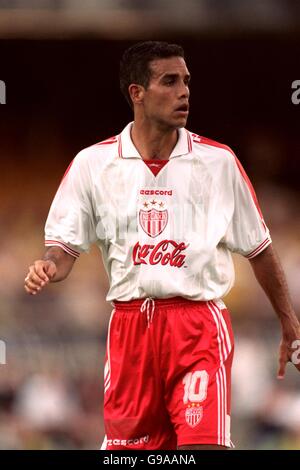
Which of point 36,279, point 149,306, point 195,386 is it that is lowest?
point 195,386

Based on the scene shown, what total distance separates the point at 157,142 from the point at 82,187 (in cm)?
39

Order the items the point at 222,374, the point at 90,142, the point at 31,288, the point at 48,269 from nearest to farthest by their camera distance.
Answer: the point at 31,288, the point at 48,269, the point at 222,374, the point at 90,142

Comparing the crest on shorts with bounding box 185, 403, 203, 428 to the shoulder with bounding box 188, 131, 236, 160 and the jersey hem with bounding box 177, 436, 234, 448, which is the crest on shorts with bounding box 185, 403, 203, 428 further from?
the shoulder with bounding box 188, 131, 236, 160

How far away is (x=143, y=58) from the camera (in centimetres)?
528

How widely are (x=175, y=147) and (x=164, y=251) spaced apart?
1.60 feet

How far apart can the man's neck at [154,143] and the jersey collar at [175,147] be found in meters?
0.02

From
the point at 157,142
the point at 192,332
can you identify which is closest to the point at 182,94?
the point at 157,142

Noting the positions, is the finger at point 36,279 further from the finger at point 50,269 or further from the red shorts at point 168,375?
the red shorts at point 168,375

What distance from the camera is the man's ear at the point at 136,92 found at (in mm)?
5298

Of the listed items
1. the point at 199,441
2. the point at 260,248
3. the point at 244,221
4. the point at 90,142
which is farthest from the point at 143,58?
the point at 90,142

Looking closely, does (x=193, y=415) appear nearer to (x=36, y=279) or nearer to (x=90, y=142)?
(x=36, y=279)

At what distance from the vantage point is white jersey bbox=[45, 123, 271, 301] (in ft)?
16.8

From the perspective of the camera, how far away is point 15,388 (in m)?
9.31

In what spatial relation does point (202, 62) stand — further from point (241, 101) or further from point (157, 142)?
point (157, 142)
